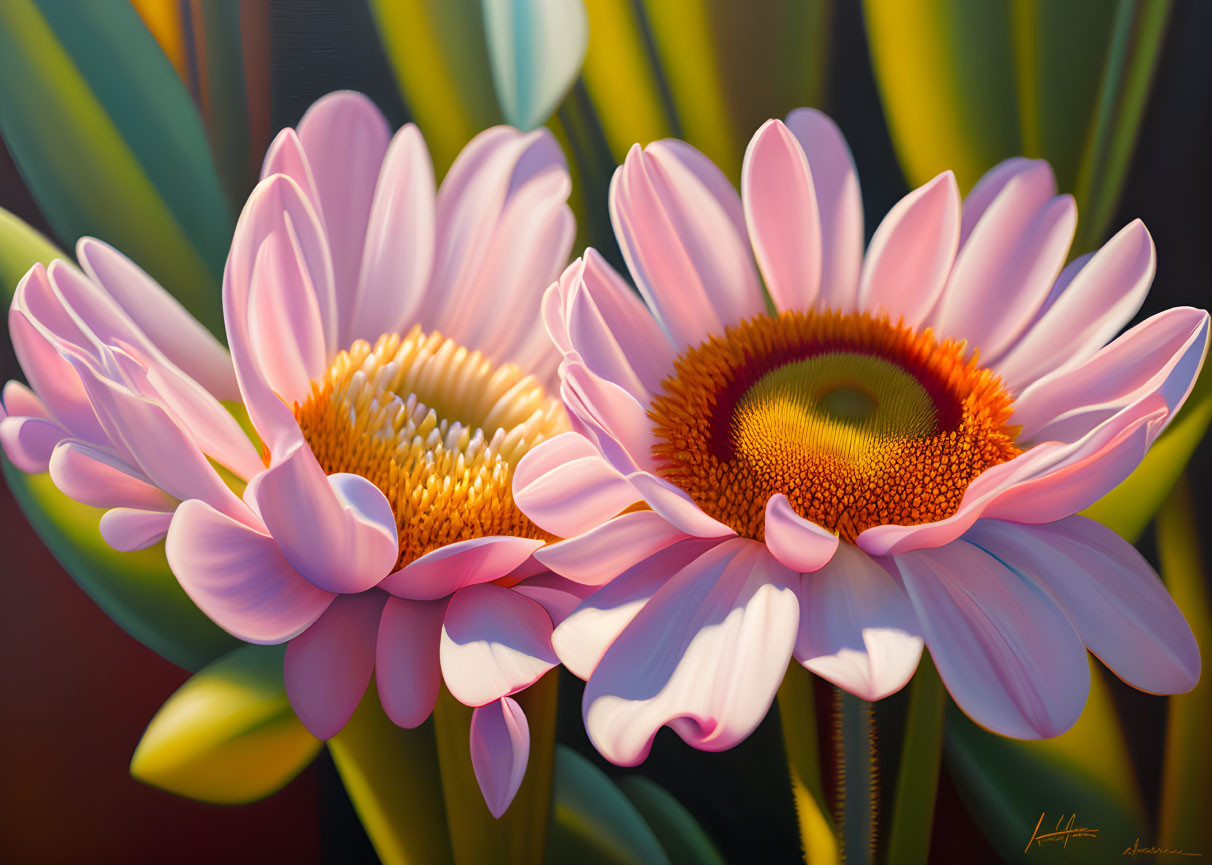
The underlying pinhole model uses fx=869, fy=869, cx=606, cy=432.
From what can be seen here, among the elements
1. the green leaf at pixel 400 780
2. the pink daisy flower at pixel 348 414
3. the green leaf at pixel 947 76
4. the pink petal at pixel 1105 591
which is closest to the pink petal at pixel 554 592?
the pink daisy flower at pixel 348 414

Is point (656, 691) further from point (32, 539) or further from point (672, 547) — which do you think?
point (32, 539)

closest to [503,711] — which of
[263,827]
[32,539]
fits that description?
[263,827]

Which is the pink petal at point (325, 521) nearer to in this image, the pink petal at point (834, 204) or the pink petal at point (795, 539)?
the pink petal at point (795, 539)

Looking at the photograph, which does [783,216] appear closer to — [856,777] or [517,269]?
[517,269]

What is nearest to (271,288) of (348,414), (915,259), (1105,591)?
(348,414)
